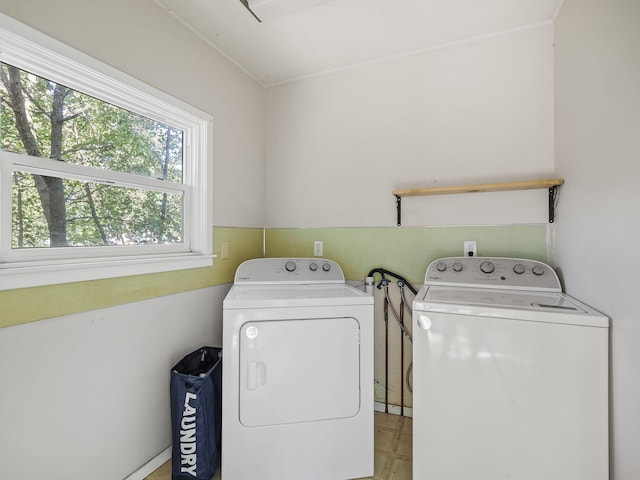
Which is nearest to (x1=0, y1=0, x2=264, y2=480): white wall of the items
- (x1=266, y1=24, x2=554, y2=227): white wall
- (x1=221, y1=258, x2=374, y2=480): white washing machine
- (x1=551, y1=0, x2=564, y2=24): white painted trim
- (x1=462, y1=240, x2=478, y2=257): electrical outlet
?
(x1=221, y1=258, x2=374, y2=480): white washing machine

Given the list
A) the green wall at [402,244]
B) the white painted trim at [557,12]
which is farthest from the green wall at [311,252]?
the white painted trim at [557,12]

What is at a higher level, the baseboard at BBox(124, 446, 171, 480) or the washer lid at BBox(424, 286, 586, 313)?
the washer lid at BBox(424, 286, 586, 313)

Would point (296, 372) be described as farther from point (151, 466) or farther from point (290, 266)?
point (151, 466)

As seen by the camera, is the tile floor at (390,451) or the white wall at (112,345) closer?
the white wall at (112,345)

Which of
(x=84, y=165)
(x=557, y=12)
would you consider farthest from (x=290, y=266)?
(x=557, y=12)

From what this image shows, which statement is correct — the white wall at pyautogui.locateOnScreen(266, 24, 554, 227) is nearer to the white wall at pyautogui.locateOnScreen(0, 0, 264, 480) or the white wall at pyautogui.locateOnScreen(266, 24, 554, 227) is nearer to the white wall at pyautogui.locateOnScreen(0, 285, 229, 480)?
the white wall at pyautogui.locateOnScreen(0, 0, 264, 480)

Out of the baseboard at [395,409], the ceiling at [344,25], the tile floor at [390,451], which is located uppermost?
the ceiling at [344,25]

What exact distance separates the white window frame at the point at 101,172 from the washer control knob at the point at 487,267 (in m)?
1.60

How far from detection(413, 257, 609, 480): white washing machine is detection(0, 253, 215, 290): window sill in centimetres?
128

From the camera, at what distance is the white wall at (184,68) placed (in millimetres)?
1255

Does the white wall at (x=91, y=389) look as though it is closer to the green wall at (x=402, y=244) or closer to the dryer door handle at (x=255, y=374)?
the dryer door handle at (x=255, y=374)

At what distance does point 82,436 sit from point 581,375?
Result: 2.00 meters

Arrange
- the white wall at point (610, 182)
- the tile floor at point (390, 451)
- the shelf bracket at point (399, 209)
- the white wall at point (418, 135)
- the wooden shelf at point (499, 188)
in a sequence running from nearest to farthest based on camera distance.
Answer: the white wall at point (610, 182), the tile floor at point (390, 451), the wooden shelf at point (499, 188), the white wall at point (418, 135), the shelf bracket at point (399, 209)

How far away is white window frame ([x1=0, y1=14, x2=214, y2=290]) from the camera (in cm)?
112
